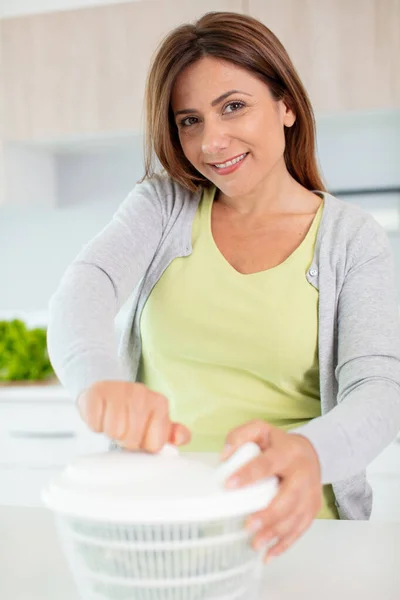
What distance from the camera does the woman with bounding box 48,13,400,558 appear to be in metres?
1.10

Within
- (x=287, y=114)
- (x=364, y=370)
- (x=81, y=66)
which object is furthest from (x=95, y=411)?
(x=81, y=66)

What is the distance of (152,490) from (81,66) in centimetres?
246

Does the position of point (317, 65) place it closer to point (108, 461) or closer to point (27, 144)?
point (27, 144)

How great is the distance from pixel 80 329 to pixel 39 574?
25 centimetres

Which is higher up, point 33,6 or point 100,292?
point 33,6

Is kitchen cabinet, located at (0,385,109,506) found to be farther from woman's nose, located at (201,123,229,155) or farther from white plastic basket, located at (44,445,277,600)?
white plastic basket, located at (44,445,277,600)

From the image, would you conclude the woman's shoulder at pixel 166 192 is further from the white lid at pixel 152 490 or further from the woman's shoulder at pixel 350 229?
the white lid at pixel 152 490

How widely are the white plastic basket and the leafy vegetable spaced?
7.22ft

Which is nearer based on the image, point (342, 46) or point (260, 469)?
point (260, 469)

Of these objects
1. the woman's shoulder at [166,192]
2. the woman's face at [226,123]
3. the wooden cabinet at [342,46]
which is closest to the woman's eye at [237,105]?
the woman's face at [226,123]

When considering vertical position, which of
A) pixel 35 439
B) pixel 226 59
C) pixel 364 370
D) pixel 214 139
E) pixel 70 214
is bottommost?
pixel 35 439

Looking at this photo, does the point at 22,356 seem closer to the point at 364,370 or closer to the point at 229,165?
the point at 229,165

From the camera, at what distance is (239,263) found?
3.94ft

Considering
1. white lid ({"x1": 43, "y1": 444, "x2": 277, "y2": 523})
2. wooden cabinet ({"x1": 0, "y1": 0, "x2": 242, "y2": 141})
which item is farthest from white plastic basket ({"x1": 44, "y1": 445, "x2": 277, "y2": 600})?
wooden cabinet ({"x1": 0, "y1": 0, "x2": 242, "y2": 141})
